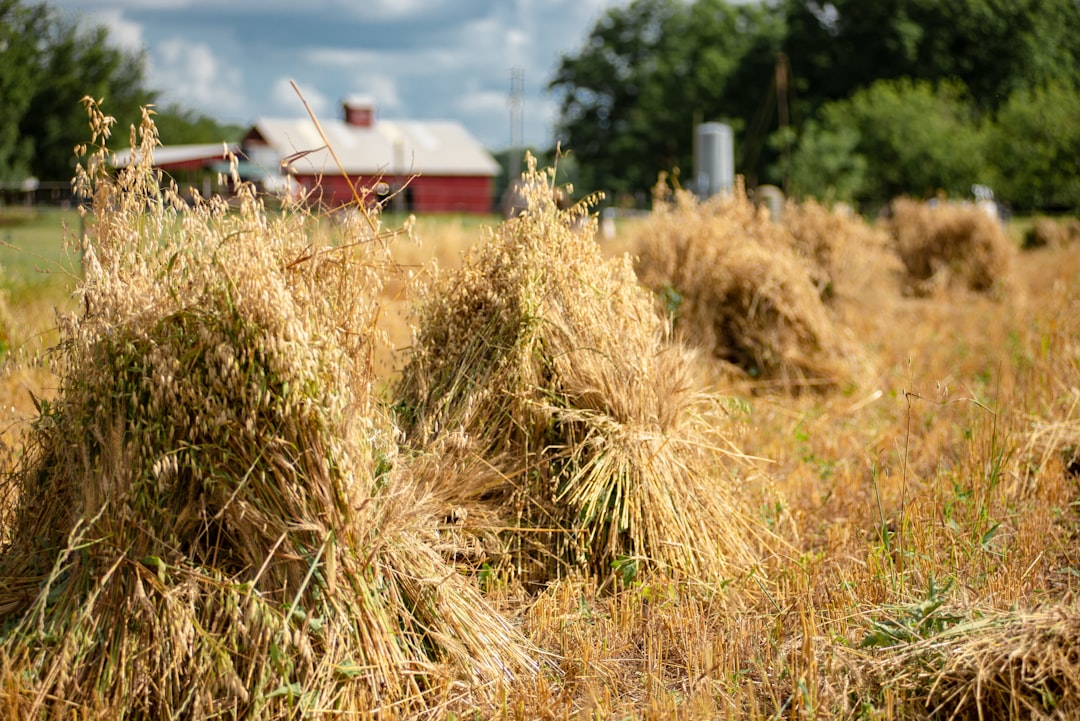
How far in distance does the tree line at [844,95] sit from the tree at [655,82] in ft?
0.38

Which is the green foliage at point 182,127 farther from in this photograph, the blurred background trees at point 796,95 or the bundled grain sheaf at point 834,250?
the bundled grain sheaf at point 834,250

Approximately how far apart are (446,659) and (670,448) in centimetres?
140

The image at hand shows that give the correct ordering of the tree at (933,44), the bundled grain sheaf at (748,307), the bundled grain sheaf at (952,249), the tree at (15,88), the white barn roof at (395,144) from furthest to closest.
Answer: the white barn roof at (395,144), the tree at (15,88), the tree at (933,44), the bundled grain sheaf at (952,249), the bundled grain sheaf at (748,307)

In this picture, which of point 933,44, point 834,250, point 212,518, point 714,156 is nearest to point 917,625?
point 212,518

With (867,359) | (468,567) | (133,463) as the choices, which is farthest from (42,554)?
(867,359)

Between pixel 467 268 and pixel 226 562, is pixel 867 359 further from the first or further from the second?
pixel 226 562

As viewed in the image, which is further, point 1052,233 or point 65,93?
point 65,93

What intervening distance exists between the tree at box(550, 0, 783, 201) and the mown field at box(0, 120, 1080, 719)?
48580mm

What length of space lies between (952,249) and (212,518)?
12.6 meters

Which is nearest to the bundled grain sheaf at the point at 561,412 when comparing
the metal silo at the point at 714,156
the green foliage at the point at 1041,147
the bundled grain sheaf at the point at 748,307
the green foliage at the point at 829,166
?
the bundled grain sheaf at the point at 748,307

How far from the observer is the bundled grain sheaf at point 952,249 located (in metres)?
13.0

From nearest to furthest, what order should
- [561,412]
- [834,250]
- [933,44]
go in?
[561,412], [834,250], [933,44]

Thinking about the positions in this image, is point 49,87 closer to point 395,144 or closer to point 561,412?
point 395,144

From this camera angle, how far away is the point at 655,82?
60.9 metres
